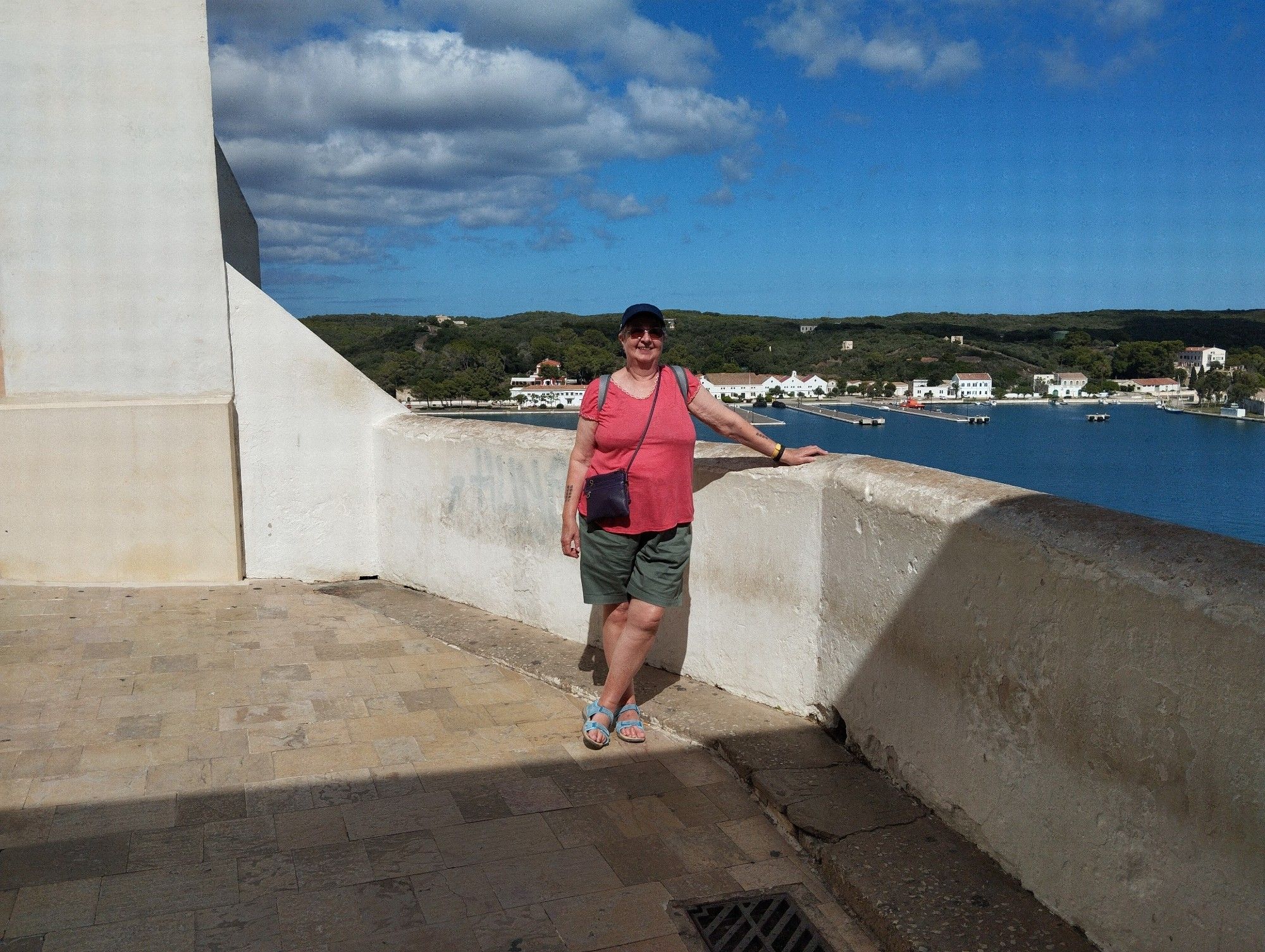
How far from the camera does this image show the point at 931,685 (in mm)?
2771

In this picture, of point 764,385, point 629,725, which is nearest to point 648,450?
point 629,725

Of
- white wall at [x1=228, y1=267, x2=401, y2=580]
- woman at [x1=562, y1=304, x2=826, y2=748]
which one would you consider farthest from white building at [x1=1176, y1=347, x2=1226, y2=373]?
woman at [x1=562, y1=304, x2=826, y2=748]

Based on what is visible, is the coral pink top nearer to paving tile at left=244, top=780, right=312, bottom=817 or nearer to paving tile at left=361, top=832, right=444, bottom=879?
paving tile at left=361, top=832, right=444, bottom=879

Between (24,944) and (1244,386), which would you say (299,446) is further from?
(1244,386)

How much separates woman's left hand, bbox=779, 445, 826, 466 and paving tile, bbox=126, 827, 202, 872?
2.12 meters

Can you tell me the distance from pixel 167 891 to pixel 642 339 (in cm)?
200

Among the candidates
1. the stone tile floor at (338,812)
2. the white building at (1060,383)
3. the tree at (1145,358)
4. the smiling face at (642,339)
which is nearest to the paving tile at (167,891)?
the stone tile floor at (338,812)

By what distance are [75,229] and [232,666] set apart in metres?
2.54

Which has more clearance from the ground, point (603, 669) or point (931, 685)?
point (931, 685)

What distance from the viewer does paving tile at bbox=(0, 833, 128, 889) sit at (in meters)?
2.43

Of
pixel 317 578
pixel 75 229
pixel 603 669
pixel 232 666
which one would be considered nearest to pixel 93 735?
pixel 232 666

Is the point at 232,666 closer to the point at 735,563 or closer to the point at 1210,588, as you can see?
the point at 735,563

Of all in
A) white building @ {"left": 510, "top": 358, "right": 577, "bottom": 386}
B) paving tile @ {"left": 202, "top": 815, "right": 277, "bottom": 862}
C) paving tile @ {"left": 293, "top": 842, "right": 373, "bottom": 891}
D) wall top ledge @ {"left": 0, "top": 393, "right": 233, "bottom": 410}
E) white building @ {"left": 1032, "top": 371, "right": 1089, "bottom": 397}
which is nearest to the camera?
paving tile @ {"left": 293, "top": 842, "right": 373, "bottom": 891}

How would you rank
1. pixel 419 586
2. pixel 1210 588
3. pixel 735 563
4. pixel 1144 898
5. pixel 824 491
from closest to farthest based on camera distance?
1. pixel 1210 588
2. pixel 1144 898
3. pixel 824 491
4. pixel 735 563
5. pixel 419 586
